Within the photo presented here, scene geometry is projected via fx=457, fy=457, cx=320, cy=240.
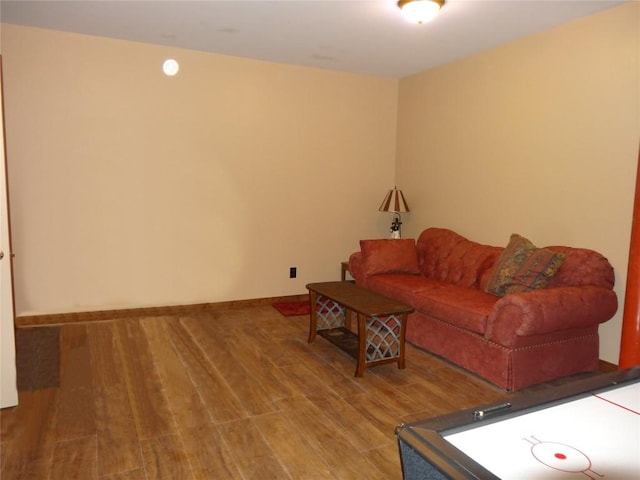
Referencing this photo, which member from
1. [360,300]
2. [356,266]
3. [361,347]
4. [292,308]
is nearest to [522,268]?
[360,300]

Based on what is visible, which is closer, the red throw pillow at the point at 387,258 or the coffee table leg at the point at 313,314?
the coffee table leg at the point at 313,314

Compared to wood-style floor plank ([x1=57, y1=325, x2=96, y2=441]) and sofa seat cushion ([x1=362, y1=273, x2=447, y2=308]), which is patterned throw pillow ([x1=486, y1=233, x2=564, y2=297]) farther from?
wood-style floor plank ([x1=57, y1=325, x2=96, y2=441])

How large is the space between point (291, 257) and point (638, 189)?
338 centimetres

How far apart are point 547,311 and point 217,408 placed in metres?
2.10

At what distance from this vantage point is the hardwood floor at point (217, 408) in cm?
212

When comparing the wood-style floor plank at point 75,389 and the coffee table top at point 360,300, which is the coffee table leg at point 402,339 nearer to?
the coffee table top at point 360,300

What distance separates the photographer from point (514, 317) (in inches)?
113

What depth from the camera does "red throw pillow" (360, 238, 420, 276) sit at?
425 centimetres

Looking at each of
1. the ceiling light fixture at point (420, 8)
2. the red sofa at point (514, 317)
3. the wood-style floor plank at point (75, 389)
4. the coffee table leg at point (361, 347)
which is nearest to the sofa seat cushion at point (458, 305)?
the red sofa at point (514, 317)

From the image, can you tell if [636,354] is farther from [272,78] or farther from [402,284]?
[272,78]

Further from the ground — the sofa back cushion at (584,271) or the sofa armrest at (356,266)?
the sofa back cushion at (584,271)

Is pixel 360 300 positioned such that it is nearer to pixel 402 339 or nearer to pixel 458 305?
pixel 402 339

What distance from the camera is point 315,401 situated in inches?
109

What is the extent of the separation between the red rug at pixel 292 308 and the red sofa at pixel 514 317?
3.34 ft
